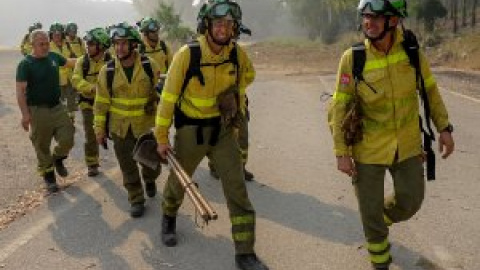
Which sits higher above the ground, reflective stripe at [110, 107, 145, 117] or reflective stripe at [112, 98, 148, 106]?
reflective stripe at [112, 98, 148, 106]

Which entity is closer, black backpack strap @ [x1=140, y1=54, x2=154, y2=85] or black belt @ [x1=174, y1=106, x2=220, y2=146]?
black belt @ [x1=174, y1=106, x2=220, y2=146]

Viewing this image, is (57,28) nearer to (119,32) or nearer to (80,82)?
(80,82)

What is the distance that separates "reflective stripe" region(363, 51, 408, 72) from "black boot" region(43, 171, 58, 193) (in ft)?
16.3

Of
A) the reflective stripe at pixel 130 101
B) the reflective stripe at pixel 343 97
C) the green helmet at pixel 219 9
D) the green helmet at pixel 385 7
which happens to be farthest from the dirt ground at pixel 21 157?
the green helmet at pixel 385 7

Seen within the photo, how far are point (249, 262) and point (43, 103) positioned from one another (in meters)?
4.37

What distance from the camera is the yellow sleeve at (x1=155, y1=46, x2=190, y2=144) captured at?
5.26 m

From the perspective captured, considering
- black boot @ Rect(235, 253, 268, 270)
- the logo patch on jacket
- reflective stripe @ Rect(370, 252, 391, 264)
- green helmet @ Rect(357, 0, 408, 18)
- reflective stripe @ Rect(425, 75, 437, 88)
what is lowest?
black boot @ Rect(235, 253, 268, 270)

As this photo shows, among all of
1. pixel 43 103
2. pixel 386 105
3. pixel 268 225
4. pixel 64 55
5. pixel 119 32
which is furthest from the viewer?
pixel 64 55

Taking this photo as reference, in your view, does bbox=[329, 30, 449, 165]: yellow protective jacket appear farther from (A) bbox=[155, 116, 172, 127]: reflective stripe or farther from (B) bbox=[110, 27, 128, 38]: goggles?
(B) bbox=[110, 27, 128, 38]: goggles

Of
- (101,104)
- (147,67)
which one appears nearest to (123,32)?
(147,67)

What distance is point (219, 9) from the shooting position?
201 inches

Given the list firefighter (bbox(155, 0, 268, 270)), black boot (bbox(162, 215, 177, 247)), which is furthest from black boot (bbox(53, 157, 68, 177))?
firefighter (bbox(155, 0, 268, 270))

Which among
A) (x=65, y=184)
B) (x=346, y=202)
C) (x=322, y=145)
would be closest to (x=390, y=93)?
(x=346, y=202)

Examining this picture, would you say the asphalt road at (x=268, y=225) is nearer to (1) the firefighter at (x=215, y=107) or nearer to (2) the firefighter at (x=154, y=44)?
(1) the firefighter at (x=215, y=107)
